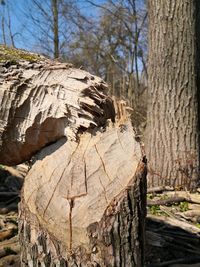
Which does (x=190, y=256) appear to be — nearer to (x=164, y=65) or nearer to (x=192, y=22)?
(x=164, y=65)

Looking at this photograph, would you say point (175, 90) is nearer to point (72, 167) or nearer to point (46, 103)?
point (46, 103)

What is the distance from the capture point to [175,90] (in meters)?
4.42

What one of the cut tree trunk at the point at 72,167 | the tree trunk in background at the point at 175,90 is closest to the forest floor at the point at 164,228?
the tree trunk in background at the point at 175,90

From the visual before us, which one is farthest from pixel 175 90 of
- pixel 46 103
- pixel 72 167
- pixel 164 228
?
pixel 72 167

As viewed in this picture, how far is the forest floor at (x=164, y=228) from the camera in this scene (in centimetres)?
302

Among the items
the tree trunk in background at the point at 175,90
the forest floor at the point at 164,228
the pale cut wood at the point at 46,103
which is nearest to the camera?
the pale cut wood at the point at 46,103

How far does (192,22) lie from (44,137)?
3.05m

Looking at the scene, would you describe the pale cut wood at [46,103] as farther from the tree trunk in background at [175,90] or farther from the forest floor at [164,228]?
the tree trunk in background at [175,90]

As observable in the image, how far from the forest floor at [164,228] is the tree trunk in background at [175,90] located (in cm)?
26

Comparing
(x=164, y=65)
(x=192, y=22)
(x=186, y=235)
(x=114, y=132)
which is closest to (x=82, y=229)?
(x=114, y=132)

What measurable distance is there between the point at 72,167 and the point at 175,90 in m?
2.87

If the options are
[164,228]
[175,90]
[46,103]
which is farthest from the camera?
[175,90]

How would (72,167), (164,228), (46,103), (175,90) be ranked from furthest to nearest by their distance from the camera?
(175,90) < (164,228) < (46,103) < (72,167)

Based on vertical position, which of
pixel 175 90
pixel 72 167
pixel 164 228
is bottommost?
pixel 164 228
